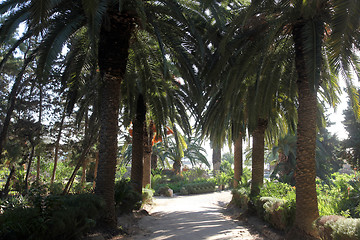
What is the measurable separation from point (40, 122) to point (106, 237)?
346 inches

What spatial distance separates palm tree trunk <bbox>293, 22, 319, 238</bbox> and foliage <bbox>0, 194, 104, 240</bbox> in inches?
189

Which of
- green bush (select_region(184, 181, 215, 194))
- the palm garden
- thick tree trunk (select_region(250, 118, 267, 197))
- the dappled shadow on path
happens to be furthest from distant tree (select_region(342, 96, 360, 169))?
the dappled shadow on path

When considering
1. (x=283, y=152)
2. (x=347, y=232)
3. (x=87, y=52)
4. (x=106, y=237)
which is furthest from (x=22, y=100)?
(x=283, y=152)

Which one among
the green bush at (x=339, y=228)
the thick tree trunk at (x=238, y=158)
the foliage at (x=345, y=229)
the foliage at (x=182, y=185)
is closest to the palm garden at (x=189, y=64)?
the green bush at (x=339, y=228)

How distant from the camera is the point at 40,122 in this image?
14156 millimetres

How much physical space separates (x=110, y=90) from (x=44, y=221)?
14.7 feet

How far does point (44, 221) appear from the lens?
16.3ft

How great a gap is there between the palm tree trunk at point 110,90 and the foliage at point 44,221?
191 cm

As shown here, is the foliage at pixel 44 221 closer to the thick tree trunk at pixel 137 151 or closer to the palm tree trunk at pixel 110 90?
the palm tree trunk at pixel 110 90

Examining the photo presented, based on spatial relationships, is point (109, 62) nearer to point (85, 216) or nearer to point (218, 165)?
point (85, 216)

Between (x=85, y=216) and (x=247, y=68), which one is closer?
(x=85, y=216)

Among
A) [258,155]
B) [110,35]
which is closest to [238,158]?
[258,155]

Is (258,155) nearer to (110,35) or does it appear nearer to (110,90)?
(110,90)

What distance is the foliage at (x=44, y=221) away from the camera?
4520 mm
